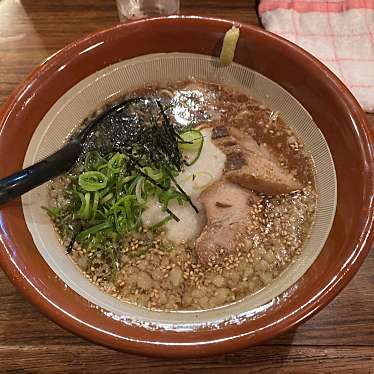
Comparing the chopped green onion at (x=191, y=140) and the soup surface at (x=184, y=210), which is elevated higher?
the chopped green onion at (x=191, y=140)

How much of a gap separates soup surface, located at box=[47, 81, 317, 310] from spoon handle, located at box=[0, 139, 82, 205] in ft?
0.17

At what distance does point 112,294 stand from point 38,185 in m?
0.36

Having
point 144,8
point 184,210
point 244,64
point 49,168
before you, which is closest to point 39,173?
point 49,168

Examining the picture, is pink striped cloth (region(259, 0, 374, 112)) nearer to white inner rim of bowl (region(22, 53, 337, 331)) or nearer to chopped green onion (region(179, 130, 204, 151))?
white inner rim of bowl (region(22, 53, 337, 331))

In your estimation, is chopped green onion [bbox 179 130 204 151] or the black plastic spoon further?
chopped green onion [bbox 179 130 204 151]

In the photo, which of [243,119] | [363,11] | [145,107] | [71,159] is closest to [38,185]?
[71,159]

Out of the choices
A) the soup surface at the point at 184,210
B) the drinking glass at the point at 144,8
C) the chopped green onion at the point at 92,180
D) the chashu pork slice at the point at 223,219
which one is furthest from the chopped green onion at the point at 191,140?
the drinking glass at the point at 144,8

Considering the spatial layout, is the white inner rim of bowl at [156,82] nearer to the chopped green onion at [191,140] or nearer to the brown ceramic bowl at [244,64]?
the brown ceramic bowl at [244,64]

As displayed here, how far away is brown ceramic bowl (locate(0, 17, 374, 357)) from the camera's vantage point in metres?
1.15

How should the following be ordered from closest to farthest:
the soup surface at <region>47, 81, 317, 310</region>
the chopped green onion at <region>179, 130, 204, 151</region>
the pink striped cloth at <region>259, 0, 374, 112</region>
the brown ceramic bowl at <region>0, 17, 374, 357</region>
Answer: the brown ceramic bowl at <region>0, 17, 374, 357</region>
the soup surface at <region>47, 81, 317, 310</region>
the chopped green onion at <region>179, 130, 204, 151</region>
the pink striped cloth at <region>259, 0, 374, 112</region>

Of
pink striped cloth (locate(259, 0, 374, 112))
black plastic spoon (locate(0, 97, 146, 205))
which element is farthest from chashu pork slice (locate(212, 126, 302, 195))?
pink striped cloth (locate(259, 0, 374, 112))

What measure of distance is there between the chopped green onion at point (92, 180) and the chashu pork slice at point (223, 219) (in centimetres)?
29

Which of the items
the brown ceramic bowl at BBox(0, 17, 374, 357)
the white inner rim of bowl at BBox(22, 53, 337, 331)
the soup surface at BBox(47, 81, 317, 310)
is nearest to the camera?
the brown ceramic bowl at BBox(0, 17, 374, 357)

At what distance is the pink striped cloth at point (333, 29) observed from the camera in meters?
2.02
